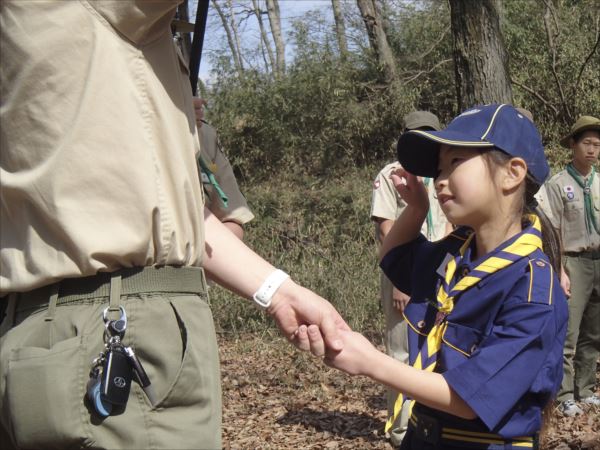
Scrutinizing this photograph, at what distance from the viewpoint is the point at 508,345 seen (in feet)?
7.84

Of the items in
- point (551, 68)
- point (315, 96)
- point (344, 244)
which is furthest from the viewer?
point (315, 96)

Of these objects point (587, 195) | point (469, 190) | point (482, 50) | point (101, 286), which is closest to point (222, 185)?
point (469, 190)

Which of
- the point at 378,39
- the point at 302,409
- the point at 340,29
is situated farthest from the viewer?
the point at 340,29

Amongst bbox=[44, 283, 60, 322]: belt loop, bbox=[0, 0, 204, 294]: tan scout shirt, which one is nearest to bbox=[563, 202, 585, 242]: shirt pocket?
bbox=[0, 0, 204, 294]: tan scout shirt

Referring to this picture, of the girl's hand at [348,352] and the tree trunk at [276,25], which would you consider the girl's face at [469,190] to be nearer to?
the girl's hand at [348,352]

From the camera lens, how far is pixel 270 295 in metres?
2.40

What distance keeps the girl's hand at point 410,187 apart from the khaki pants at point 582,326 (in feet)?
14.9

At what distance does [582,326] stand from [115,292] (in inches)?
246

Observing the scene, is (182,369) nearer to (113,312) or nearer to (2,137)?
(113,312)

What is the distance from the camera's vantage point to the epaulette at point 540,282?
247 cm

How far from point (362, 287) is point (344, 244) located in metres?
2.76

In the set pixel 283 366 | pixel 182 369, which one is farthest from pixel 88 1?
pixel 283 366

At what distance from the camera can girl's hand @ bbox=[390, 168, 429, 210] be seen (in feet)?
9.66

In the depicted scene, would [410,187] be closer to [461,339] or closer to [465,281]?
[465,281]
